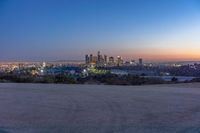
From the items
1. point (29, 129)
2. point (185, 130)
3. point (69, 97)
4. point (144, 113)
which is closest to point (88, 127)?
point (29, 129)

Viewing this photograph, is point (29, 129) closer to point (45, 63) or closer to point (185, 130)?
point (185, 130)

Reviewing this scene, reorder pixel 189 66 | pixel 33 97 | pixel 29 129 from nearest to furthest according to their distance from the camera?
pixel 29 129
pixel 33 97
pixel 189 66

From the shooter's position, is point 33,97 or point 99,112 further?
point 33,97

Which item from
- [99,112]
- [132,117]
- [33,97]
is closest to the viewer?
[132,117]

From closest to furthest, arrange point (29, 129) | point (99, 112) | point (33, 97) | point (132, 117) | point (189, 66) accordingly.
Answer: point (29, 129)
point (132, 117)
point (99, 112)
point (33, 97)
point (189, 66)

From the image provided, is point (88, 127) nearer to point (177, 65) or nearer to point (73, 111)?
point (73, 111)

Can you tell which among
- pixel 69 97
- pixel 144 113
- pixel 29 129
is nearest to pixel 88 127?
pixel 29 129
